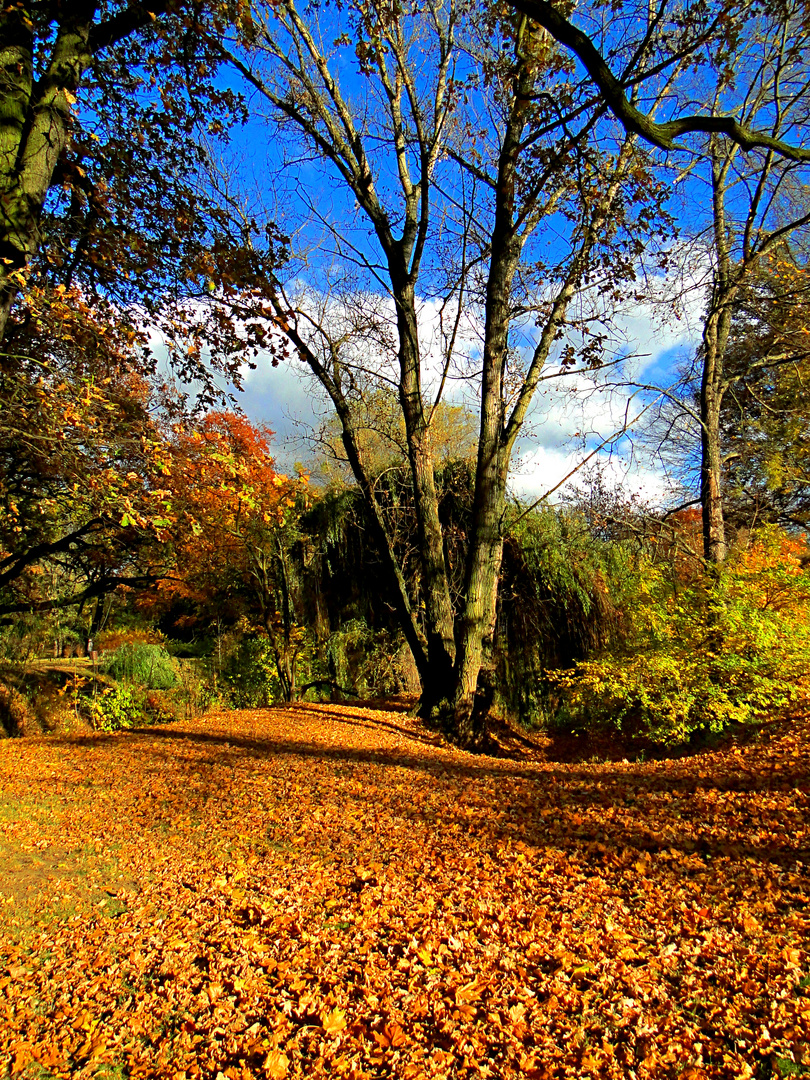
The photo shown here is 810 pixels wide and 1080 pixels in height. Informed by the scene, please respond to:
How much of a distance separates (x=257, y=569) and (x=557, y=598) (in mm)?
5898

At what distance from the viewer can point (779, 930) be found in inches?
93.0

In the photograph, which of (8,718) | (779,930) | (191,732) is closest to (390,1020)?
(779,930)

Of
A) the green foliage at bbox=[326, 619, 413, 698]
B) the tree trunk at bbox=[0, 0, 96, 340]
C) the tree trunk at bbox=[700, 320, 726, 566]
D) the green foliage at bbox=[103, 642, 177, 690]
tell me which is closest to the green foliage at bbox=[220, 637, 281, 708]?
the green foliage at bbox=[103, 642, 177, 690]

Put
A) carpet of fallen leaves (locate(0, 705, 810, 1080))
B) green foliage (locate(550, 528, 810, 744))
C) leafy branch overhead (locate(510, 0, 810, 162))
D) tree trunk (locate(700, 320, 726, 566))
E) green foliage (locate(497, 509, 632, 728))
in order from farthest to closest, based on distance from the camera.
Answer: green foliage (locate(497, 509, 632, 728))
tree trunk (locate(700, 320, 726, 566))
green foliage (locate(550, 528, 810, 744))
leafy branch overhead (locate(510, 0, 810, 162))
carpet of fallen leaves (locate(0, 705, 810, 1080))

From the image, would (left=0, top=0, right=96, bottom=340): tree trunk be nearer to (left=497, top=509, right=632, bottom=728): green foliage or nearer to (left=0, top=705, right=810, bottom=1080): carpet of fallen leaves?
(left=0, top=705, right=810, bottom=1080): carpet of fallen leaves

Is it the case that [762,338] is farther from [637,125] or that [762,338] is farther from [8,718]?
[8,718]

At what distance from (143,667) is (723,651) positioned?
38.1 feet

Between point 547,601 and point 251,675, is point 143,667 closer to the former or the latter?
point 251,675

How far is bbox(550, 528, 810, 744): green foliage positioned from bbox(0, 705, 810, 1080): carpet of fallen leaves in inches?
69.9

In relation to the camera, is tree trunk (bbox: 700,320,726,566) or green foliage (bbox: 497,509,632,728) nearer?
tree trunk (bbox: 700,320,726,566)

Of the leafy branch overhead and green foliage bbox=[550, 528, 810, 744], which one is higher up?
the leafy branch overhead

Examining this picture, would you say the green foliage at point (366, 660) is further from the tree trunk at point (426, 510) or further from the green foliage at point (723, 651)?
the green foliage at point (723, 651)

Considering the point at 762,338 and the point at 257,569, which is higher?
the point at 762,338

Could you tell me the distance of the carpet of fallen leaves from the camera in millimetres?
1949
